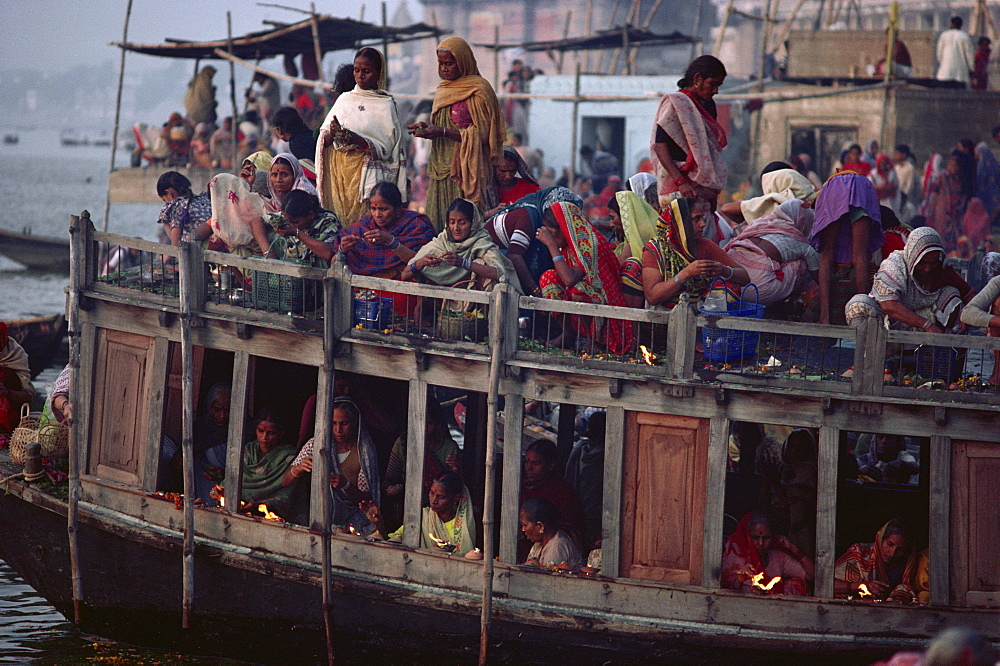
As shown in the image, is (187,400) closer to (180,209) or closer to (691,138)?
(180,209)

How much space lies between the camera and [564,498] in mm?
7742

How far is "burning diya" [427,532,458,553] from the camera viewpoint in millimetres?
7332

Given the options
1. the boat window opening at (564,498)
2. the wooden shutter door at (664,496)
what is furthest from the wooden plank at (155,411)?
the wooden shutter door at (664,496)

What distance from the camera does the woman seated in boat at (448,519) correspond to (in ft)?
24.1

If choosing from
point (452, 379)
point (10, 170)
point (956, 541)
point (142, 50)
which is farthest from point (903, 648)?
point (10, 170)

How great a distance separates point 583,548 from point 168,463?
297 centimetres

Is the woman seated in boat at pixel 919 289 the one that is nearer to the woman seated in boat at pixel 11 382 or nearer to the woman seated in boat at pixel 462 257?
the woman seated in boat at pixel 462 257

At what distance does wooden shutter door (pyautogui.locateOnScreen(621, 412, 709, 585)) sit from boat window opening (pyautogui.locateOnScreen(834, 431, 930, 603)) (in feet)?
2.98

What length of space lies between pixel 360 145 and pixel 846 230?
11.3 feet

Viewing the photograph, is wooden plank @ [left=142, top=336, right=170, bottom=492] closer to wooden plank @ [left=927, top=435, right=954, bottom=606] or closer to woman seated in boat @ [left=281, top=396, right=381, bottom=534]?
woman seated in boat @ [left=281, top=396, right=381, bottom=534]

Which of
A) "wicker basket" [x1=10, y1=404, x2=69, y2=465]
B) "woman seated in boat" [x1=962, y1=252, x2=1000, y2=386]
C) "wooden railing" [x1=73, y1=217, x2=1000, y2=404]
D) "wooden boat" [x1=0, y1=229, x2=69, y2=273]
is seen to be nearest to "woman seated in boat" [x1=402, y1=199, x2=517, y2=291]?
"wooden railing" [x1=73, y1=217, x2=1000, y2=404]

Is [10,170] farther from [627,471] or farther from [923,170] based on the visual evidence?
[627,471]

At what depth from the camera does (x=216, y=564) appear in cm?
784

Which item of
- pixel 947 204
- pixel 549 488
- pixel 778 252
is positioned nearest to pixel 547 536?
pixel 549 488
